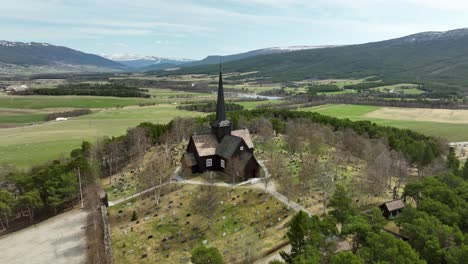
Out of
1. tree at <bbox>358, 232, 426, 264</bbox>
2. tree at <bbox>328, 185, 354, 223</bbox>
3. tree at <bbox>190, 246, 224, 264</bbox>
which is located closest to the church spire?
tree at <bbox>328, 185, 354, 223</bbox>

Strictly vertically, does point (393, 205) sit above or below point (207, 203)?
below

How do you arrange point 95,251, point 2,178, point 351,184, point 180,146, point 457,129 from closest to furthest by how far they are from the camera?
point 95,251
point 351,184
point 2,178
point 180,146
point 457,129

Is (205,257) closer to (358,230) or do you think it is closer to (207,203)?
(358,230)

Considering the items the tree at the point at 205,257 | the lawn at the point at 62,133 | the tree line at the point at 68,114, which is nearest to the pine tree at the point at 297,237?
the tree at the point at 205,257

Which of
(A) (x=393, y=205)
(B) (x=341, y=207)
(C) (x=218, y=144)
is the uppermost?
(C) (x=218, y=144)

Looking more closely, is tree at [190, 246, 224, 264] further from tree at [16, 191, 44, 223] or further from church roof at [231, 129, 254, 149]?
tree at [16, 191, 44, 223]

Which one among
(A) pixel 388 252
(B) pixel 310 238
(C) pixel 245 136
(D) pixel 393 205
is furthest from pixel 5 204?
(D) pixel 393 205

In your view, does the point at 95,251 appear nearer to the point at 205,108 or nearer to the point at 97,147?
the point at 97,147

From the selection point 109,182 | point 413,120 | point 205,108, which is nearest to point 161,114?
point 205,108

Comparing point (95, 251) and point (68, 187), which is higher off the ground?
point (68, 187)
